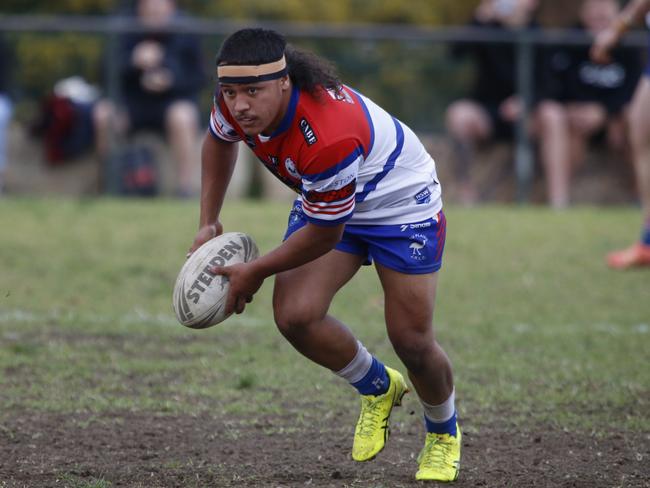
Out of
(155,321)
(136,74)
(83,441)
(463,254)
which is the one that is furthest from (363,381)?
(136,74)

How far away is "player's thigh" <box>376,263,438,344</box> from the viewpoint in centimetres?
479

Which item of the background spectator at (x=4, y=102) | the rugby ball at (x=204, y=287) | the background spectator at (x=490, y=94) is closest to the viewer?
the rugby ball at (x=204, y=287)

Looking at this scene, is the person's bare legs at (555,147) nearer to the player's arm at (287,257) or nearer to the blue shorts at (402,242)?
the blue shorts at (402,242)

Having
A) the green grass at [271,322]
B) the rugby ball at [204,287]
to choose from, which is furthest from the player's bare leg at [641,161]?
the rugby ball at [204,287]

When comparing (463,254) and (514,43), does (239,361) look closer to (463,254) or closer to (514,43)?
(463,254)

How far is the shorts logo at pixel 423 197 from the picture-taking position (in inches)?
192

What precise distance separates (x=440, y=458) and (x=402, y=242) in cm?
93

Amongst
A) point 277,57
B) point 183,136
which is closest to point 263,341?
point 277,57

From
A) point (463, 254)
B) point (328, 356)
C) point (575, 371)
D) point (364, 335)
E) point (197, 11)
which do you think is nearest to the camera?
point (328, 356)

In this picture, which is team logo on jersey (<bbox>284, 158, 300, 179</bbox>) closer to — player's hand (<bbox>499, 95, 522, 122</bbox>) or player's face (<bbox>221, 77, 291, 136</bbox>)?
player's face (<bbox>221, 77, 291, 136</bbox>)

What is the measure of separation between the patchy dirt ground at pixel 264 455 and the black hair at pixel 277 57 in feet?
5.26

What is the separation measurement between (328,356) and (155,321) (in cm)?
338

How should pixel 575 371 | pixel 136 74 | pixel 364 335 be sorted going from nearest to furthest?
1. pixel 575 371
2. pixel 364 335
3. pixel 136 74

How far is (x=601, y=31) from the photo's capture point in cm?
1289
